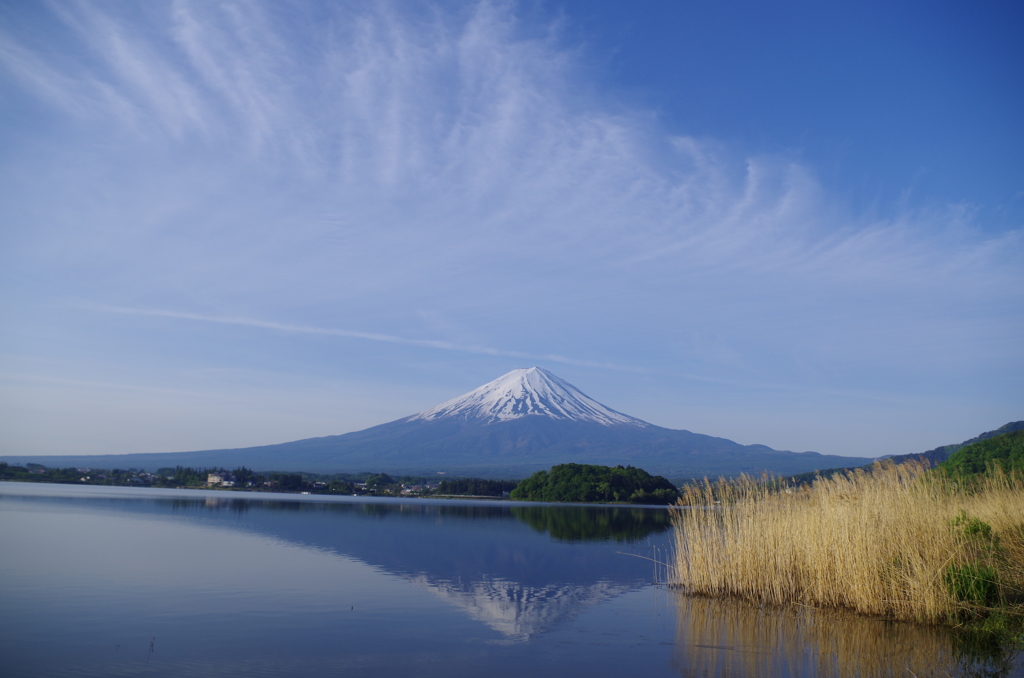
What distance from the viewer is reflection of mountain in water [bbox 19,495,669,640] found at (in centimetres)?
1077

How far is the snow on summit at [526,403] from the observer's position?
437 feet

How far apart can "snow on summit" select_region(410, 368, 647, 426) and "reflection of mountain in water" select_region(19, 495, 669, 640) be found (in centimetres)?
10357

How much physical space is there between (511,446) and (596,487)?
63072 millimetres

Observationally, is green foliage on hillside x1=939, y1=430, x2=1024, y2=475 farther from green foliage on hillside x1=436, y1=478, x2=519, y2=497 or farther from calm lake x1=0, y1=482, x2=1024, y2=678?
green foliage on hillside x1=436, y1=478, x2=519, y2=497

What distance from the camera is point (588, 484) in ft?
179

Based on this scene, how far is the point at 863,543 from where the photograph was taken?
A: 919 centimetres

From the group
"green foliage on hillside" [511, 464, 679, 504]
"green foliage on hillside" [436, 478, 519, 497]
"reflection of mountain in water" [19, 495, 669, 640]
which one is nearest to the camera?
"reflection of mountain in water" [19, 495, 669, 640]

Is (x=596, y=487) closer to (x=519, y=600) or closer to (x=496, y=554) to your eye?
(x=496, y=554)

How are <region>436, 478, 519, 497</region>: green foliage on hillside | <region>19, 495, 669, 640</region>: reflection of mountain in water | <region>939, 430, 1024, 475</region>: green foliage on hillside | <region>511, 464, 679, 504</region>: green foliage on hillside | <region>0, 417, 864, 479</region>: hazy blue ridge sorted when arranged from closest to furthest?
<region>19, 495, 669, 640</region>: reflection of mountain in water < <region>939, 430, 1024, 475</region>: green foliage on hillside < <region>511, 464, 679, 504</region>: green foliage on hillside < <region>436, 478, 519, 497</region>: green foliage on hillside < <region>0, 417, 864, 479</region>: hazy blue ridge

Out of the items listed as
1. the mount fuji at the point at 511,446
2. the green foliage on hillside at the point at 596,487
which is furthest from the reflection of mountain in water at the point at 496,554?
the mount fuji at the point at 511,446

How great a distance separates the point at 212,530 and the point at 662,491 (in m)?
41.6

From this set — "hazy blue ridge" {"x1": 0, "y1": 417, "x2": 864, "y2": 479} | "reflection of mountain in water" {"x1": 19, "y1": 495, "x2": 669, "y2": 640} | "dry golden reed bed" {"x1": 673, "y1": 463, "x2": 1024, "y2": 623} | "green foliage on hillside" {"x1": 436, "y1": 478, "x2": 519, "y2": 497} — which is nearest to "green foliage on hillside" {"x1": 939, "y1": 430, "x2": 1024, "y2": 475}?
"reflection of mountain in water" {"x1": 19, "y1": 495, "x2": 669, "y2": 640}

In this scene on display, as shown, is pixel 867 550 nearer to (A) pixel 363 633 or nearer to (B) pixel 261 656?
(A) pixel 363 633

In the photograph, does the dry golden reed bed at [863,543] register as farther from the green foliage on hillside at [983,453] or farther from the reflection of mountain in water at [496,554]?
the green foliage on hillside at [983,453]
